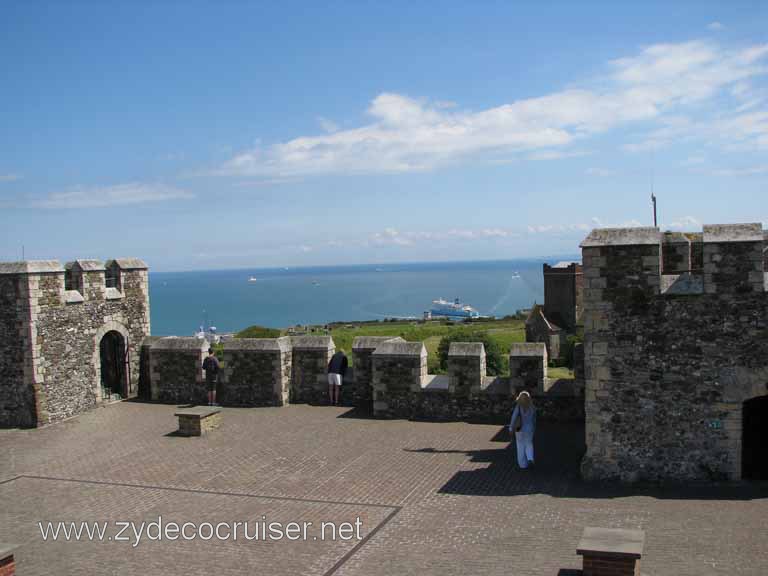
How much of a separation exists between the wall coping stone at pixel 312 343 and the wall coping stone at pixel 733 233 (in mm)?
9444

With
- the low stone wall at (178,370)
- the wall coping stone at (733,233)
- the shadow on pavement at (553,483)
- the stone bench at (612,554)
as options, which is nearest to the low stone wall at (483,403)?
the shadow on pavement at (553,483)

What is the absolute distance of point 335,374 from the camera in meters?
16.7

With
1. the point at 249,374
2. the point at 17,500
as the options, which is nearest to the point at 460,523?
the point at 17,500

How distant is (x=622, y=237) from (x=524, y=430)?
3548mm

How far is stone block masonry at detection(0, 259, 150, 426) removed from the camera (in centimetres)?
1576

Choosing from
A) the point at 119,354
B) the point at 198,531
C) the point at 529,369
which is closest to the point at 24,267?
the point at 119,354

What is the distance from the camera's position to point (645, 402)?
10.7m

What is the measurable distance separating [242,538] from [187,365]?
956cm

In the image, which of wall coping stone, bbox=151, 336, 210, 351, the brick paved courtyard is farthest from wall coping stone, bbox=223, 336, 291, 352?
the brick paved courtyard

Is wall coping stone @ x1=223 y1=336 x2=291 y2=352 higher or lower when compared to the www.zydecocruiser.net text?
higher

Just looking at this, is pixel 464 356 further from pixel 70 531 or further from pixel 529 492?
pixel 70 531

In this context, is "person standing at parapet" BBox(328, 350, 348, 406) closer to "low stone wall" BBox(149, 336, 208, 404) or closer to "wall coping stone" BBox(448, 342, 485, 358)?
"wall coping stone" BBox(448, 342, 485, 358)

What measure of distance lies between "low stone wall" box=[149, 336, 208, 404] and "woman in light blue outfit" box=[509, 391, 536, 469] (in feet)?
30.0

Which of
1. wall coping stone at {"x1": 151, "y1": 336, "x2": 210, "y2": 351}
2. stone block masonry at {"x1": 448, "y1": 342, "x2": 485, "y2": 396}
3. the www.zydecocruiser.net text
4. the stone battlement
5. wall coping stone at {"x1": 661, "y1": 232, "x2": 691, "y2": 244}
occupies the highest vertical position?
wall coping stone at {"x1": 661, "y1": 232, "x2": 691, "y2": 244}
